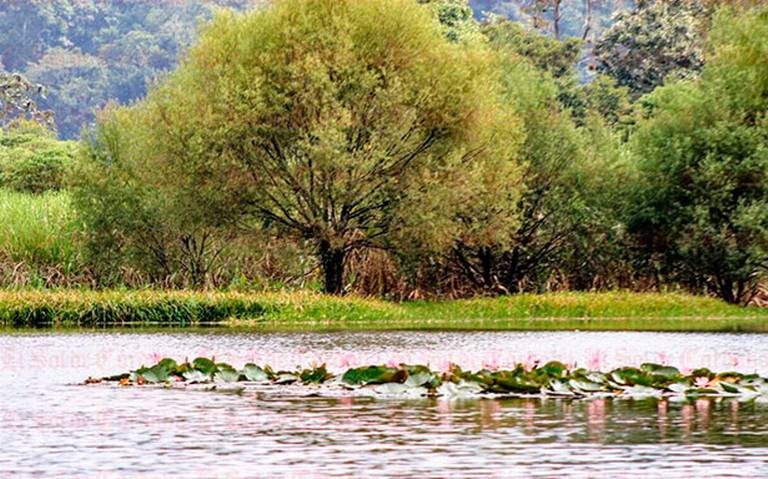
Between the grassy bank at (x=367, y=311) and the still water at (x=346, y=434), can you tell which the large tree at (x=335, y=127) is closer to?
the grassy bank at (x=367, y=311)

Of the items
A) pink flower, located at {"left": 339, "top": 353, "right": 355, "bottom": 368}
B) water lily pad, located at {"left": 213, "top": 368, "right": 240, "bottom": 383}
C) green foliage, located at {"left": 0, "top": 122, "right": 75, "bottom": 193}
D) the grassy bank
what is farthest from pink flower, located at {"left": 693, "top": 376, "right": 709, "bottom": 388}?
green foliage, located at {"left": 0, "top": 122, "right": 75, "bottom": 193}

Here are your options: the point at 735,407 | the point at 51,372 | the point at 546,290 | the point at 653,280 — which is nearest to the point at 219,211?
the point at 546,290

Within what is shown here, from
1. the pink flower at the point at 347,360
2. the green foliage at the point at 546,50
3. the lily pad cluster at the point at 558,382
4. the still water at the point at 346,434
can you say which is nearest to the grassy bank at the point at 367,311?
the pink flower at the point at 347,360

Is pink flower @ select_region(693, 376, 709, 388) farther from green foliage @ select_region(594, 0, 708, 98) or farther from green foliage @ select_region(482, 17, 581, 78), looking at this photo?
green foliage @ select_region(594, 0, 708, 98)

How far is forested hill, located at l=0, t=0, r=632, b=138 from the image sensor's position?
449ft

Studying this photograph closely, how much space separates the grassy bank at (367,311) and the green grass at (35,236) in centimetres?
513

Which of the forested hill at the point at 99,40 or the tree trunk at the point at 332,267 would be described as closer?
the tree trunk at the point at 332,267

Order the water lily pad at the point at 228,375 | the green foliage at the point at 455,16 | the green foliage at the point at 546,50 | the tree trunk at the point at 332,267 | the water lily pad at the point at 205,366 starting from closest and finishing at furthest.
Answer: the water lily pad at the point at 205,366, the water lily pad at the point at 228,375, the tree trunk at the point at 332,267, the green foliage at the point at 455,16, the green foliage at the point at 546,50

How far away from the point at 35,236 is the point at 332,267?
10001mm

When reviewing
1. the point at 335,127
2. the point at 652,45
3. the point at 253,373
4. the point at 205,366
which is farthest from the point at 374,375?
the point at 652,45

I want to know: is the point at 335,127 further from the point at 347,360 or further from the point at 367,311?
the point at 347,360

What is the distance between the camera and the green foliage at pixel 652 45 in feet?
287

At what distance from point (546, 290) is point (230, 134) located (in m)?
13.7

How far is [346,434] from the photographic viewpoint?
16062 millimetres
